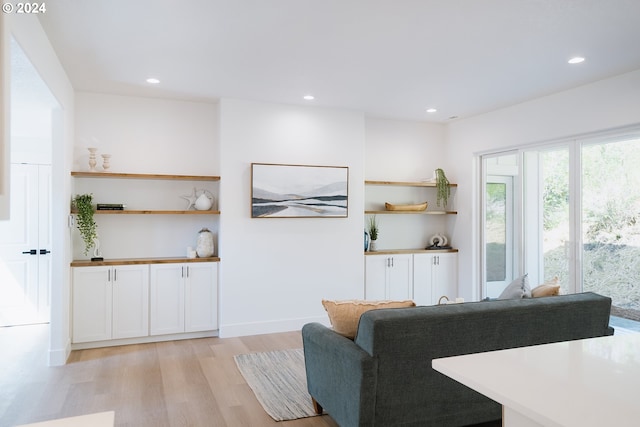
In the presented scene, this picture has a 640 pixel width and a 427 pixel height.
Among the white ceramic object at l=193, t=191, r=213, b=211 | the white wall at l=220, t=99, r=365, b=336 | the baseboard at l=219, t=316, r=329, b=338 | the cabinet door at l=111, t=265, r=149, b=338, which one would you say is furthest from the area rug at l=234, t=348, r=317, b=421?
the white ceramic object at l=193, t=191, r=213, b=211

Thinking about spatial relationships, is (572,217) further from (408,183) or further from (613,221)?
(408,183)

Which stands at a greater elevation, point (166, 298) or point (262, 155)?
point (262, 155)

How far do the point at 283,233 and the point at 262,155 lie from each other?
92 cm

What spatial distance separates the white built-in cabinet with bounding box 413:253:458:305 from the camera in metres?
5.86

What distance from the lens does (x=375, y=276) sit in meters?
5.62

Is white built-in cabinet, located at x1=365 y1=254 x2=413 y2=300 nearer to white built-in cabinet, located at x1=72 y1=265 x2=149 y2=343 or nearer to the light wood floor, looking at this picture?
the light wood floor

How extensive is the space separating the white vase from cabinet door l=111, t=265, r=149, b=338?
0.58 meters

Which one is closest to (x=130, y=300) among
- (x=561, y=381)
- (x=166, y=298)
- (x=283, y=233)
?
(x=166, y=298)

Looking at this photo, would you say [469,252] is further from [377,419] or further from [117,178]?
[117,178]

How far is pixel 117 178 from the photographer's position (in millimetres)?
4848

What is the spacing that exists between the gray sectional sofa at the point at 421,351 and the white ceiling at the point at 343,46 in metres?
1.80

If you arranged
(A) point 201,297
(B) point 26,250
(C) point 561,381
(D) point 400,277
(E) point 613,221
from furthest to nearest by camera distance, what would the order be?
(D) point 400,277 < (B) point 26,250 < (A) point 201,297 < (E) point 613,221 < (C) point 561,381

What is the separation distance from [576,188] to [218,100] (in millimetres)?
3892

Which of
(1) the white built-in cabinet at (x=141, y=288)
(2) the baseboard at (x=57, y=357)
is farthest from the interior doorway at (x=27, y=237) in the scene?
(2) the baseboard at (x=57, y=357)
